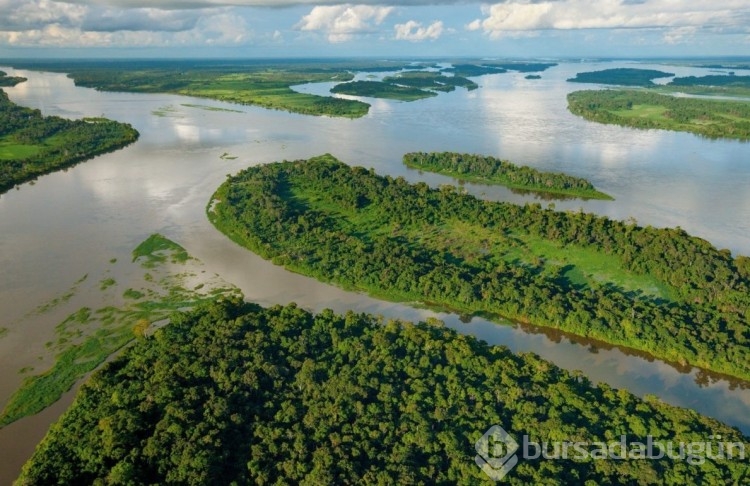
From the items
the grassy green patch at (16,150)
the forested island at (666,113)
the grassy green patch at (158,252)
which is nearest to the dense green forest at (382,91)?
the forested island at (666,113)

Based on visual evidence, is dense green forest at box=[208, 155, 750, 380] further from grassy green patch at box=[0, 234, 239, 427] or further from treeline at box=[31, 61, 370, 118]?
treeline at box=[31, 61, 370, 118]

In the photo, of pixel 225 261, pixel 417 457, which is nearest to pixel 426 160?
pixel 225 261

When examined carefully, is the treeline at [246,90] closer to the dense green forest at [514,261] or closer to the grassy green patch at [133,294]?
the dense green forest at [514,261]

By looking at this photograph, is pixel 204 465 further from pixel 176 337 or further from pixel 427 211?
pixel 427 211

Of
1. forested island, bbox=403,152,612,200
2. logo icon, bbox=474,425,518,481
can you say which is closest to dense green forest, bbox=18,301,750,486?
logo icon, bbox=474,425,518,481

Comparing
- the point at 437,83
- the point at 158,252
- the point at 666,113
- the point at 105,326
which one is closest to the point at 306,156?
the point at 158,252

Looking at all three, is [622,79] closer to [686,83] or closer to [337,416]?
[686,83]
